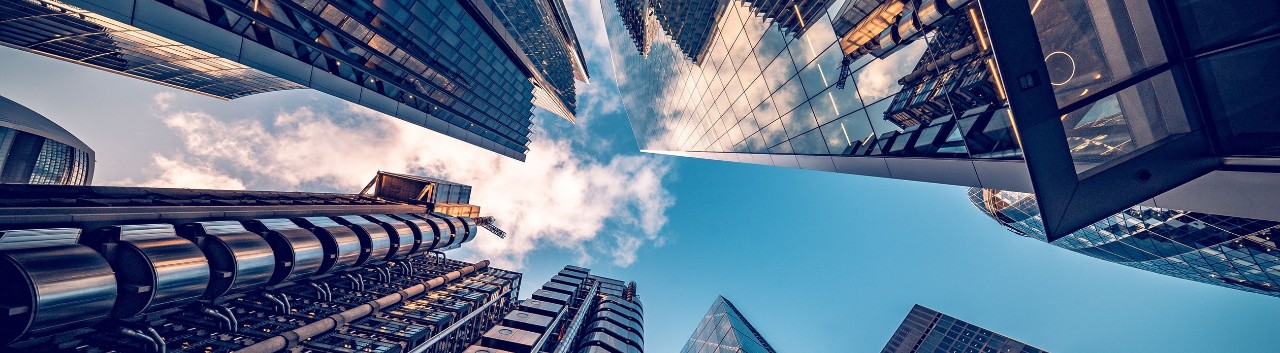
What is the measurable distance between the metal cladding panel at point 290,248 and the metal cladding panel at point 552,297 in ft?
71.4

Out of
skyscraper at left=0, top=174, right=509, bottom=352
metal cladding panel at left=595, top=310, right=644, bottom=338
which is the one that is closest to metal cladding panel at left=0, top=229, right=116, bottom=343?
skyscraper at left=0, top=174, right=509, bottom=352

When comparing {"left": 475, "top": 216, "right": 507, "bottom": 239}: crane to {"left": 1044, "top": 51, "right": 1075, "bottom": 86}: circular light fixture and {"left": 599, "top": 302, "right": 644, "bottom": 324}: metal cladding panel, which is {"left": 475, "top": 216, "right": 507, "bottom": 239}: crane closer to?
{"left": 599, "top": 302, "right": 644, "bottom": 324}: metal cladding panel

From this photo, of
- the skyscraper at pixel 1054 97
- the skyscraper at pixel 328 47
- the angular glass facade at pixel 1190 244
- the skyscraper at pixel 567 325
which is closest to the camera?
the skyscraper at pixel 1054 97

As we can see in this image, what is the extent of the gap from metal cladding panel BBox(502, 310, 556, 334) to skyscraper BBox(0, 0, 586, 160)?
23.9m

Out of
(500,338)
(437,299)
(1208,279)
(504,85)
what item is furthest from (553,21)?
(1208,279)

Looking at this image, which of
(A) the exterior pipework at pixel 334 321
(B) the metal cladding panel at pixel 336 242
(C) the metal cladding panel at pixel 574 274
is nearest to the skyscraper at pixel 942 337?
(C) the metal cladding panel at pixel 574 274

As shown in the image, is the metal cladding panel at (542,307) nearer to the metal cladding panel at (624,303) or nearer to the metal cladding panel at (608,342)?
→ the metal cladding panel at (608,342)

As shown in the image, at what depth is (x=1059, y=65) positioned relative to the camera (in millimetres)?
5652

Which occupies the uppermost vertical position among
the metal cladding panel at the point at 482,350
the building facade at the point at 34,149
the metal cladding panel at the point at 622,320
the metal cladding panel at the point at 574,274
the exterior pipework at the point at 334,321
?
the building facade at the point at 34,149

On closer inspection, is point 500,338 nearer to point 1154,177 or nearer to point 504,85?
point 1154,177

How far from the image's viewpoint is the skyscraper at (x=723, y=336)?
4631cm

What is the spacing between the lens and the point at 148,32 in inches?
776

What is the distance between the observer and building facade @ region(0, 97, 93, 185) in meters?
50.3

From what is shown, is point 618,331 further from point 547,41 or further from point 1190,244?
point 547,41
